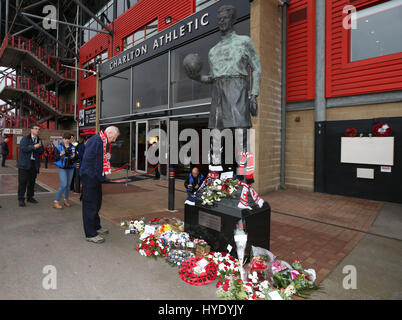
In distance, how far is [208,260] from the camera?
288 centimetres

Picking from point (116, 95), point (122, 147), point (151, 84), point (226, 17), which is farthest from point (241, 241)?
point (116, 95)

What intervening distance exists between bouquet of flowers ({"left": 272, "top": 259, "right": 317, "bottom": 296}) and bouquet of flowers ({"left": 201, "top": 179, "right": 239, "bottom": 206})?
3.52 ft

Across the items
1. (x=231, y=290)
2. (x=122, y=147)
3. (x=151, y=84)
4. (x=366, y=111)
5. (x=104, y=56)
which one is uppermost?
(x=104, y=56)

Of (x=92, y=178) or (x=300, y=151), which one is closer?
(x=92, y=178)

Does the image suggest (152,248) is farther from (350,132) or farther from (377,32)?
(377,32)

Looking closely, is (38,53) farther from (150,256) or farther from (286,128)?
(150,256)

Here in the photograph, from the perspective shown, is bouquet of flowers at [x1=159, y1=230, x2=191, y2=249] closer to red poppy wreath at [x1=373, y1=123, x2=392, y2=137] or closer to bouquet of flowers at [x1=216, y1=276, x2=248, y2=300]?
bouquet of flowers at [x1=216, y1=276, x2=248, y2=300]

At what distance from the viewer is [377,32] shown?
6.79m

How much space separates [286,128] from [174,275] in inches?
272

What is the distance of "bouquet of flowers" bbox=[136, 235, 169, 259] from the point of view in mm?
3189

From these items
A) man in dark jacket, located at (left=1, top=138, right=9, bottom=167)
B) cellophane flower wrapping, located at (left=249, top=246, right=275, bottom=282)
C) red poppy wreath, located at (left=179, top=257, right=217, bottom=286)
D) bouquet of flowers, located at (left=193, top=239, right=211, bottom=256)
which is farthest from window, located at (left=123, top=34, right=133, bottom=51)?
cellophane flower wrapping, located at (left=249, top=246, right=275, bottom=282)

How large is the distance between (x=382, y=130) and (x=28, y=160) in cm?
885

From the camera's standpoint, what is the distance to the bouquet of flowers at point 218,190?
336 cm

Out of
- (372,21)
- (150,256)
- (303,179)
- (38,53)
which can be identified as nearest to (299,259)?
(150,256)
